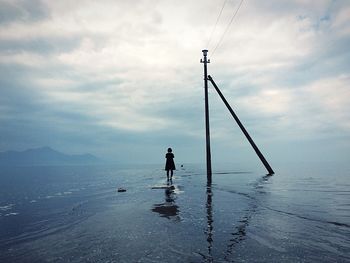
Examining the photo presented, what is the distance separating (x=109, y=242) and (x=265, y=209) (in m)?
7.51

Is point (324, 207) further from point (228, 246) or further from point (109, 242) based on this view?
point (109, 242)

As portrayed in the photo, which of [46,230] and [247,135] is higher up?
[247,135]

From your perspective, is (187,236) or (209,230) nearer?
(187,236)

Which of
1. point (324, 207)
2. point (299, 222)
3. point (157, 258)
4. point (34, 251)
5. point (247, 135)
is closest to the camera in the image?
point (157, 258)

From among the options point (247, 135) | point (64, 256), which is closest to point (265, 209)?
point (64, 256)

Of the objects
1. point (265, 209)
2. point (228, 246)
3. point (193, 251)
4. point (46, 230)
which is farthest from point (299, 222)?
point (46, 230)

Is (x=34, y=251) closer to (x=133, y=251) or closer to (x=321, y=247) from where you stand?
(x=133, y=251)

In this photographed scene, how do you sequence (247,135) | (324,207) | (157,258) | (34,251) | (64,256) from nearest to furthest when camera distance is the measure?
(157,258) < (64,256) < (34,251) < (324,207) < (247,135)

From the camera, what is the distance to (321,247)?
6.64 metres

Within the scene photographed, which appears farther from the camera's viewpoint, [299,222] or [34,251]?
[299,222]

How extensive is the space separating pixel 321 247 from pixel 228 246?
7.47 feet

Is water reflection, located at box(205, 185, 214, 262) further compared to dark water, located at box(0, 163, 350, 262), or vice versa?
dark water, located at box(0, 163, 350, 262)

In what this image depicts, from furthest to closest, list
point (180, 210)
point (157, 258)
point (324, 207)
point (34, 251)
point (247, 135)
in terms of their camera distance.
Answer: point (247, 135) < point (324, 207) < point (180, 210) < point (34, 251) < point (157, 258)

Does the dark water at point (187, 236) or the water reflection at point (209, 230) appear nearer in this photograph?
the water reflection at point (209, 230)
